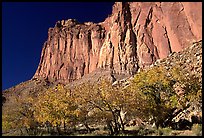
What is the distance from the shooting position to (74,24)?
16738 centimetres

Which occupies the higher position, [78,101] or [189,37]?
[189,37]

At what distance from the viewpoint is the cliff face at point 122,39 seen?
329 feet

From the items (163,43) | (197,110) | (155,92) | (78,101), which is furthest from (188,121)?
(163,43)

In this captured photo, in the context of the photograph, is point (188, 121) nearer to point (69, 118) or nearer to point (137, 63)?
point (69, 118)

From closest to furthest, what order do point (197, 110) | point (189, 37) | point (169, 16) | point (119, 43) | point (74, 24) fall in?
1. point (197, 110)
2. point (189, 37)
3. point (169, 16)
4. point (119, 43)
5. point (74, 24)

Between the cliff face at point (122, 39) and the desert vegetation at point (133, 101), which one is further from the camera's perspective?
the cliff face at point (122, 39)

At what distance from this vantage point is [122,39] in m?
125

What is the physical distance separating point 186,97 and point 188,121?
8.71 ft

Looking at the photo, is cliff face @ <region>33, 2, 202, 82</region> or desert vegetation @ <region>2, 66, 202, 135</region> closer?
desert vegetation @ <region>2, 66, 202, 135</region>

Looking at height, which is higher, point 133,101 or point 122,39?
point 122,39

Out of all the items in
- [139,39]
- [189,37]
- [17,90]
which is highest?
[139,39]

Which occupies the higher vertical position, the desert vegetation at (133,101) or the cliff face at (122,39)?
the cliff face at (122,39)

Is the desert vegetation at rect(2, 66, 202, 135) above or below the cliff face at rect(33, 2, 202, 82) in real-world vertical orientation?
below

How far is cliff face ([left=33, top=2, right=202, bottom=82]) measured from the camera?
100375 mm
